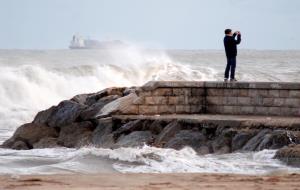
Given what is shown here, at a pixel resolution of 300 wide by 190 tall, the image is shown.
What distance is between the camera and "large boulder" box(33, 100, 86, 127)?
16.1 metres

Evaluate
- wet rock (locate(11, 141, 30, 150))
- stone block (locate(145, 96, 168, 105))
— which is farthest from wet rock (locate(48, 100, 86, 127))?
stone block (locate(145, 96, 168, 105))

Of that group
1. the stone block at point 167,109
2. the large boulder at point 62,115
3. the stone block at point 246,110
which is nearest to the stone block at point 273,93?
the stone block at point 246,110

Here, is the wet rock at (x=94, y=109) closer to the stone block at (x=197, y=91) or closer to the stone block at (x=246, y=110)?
the stone block at (x=197, y=91)

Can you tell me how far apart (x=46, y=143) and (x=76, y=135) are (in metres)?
0.62

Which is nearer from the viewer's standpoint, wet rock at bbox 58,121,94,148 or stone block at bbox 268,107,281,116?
stone block at bbox 268,107,281,116

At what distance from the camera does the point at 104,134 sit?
15164mm

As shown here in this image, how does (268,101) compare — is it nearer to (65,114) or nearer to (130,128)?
(130,128)

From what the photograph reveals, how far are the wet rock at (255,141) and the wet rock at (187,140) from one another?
0.97 m

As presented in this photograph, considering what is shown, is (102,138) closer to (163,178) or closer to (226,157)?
(226,157)

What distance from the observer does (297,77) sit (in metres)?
36.3

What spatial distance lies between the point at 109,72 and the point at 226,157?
21.7 m

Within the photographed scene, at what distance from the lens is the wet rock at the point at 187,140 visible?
1369cm

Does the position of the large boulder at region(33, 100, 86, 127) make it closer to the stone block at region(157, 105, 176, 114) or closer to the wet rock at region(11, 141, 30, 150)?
the wet rock at region(11, 141, 30, 150)

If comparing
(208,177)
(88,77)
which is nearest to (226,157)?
(208,177)
